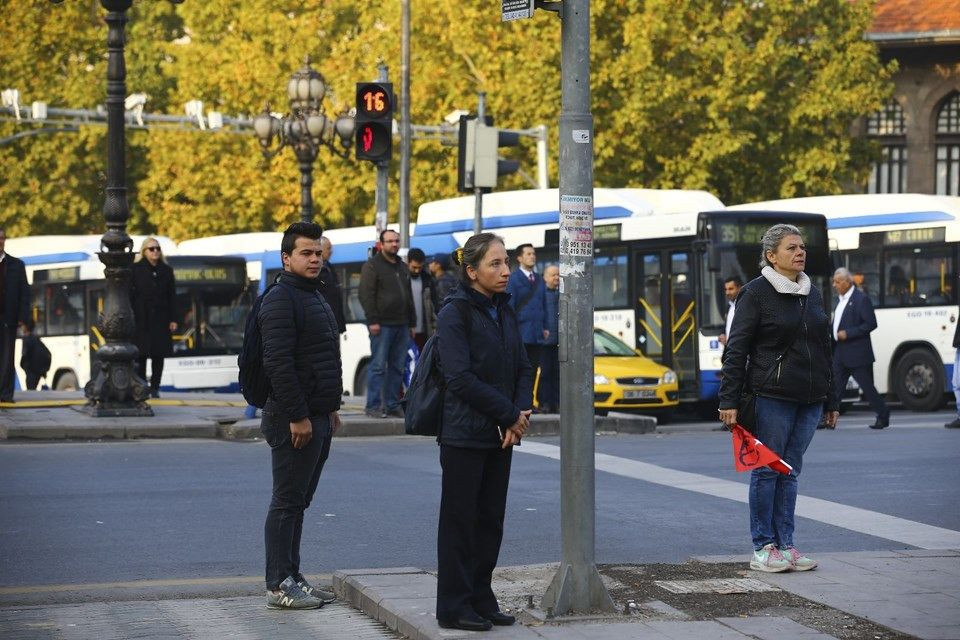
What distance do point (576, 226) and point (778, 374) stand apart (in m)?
1.75

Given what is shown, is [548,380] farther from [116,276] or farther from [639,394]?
[116,276]

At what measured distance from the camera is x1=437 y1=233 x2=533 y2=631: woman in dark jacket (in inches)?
279

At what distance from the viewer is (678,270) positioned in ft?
78.0

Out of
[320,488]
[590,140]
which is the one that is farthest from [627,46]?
[590,140]

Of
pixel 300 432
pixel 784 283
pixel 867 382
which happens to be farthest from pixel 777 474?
pixel 867 382

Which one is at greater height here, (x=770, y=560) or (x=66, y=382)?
(x=770, y=560)

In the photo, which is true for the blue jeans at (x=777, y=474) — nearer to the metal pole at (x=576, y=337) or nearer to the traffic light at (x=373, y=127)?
the metal pole at (x=576, y=337)

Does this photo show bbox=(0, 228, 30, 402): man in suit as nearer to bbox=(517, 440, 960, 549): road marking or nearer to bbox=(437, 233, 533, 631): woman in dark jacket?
bbox=(517, 440, 960, 549): road marking

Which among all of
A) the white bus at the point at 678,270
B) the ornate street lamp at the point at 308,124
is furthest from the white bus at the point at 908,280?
the ornate street lamp at the point at 308,124

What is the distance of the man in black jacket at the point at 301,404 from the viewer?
788cm

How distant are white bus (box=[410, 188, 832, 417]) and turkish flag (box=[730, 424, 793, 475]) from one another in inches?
539

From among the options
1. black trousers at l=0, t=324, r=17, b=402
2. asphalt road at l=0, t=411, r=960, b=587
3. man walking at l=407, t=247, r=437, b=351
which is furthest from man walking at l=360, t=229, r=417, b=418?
black trousers at l=0, t=324, r=17, b=402

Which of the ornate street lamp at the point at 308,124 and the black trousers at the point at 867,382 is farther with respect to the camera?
the ornate street lamp at the point at 308,124

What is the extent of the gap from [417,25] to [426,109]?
2034 millimetres
